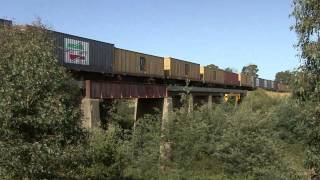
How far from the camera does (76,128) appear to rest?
14.0 metres

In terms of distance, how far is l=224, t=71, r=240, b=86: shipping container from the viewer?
71869mm

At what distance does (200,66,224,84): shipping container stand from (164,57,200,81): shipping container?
1.38m

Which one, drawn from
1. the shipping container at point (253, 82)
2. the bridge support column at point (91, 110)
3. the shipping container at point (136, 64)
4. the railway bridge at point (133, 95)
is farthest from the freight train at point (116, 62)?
the shipping container at point (253, 82)

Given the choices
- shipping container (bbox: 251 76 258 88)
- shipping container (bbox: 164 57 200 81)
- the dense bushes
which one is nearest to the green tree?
the dense bushes

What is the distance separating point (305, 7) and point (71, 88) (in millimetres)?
6871

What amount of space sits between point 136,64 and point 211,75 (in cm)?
2449

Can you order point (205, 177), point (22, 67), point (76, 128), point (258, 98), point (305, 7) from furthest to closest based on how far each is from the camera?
1. point (258, 98)
2. point (205, 177)
3. point (76, 128)
4. point (22, 67)
5. point (305, 7)

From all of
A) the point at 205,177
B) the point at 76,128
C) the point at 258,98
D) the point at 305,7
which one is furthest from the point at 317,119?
the point at 258,98

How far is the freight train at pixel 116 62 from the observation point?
2858 cm

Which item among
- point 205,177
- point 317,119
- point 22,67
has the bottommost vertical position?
point 205,177

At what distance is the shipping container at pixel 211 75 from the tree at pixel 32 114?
1794 inches

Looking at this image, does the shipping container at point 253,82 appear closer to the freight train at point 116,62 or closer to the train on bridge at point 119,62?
the train on bridge at point 119,62

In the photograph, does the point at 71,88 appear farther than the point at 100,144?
No

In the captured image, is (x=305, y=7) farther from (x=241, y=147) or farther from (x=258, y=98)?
(x=258, y=98)
